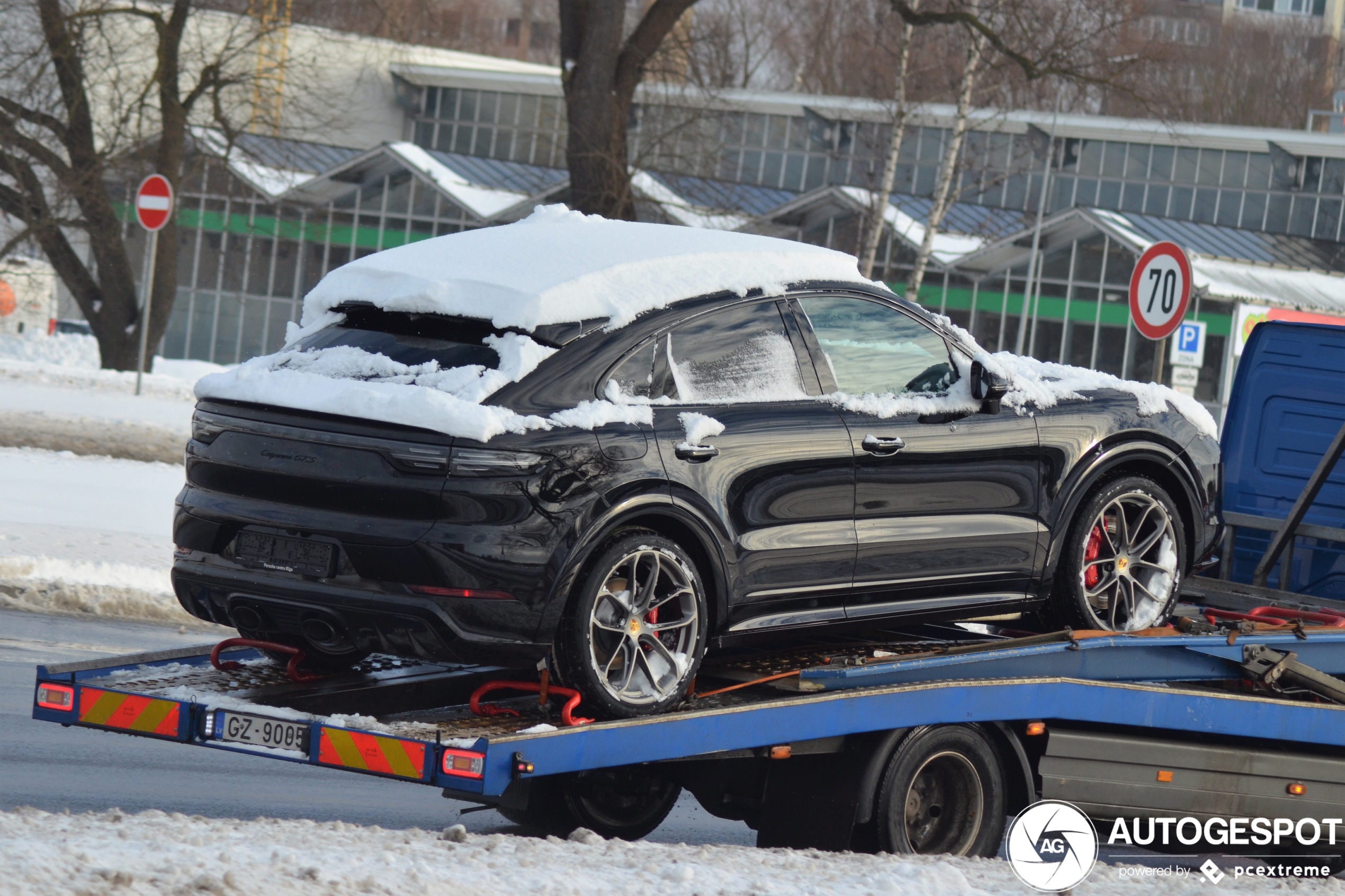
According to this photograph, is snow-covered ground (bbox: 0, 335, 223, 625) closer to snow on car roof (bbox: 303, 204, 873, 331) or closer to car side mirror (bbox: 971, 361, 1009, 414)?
snow on car roof (bbox: 303, 204, 873, 331)

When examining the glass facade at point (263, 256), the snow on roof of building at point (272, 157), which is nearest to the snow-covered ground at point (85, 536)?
the snow on roof of building at point (272, 157)

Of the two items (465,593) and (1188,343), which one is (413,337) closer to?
(465,593)

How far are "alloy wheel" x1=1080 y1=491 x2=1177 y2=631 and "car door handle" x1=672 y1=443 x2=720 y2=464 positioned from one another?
217 cm

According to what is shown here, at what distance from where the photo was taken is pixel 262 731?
504 centimetres

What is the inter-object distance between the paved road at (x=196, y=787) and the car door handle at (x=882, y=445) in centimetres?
202

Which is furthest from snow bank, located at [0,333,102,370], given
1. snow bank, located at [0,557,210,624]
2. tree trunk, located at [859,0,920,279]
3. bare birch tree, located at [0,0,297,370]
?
snow bank, located at [0,557,210,624]

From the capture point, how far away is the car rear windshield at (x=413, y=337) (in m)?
5.30

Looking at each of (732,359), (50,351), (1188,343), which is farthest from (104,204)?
(732,359)

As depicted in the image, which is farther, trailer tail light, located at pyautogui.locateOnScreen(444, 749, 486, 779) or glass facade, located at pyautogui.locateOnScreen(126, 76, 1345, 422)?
glass facade, located at pyautogui.locateOnScreen(126, 76, 1345, 422)

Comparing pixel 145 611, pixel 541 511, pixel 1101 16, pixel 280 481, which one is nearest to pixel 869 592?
pixel 541 511

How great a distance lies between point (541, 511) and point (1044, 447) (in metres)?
2.55

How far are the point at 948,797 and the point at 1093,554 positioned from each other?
1.43 meters

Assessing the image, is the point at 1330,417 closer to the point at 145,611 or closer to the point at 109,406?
the point at 145,611

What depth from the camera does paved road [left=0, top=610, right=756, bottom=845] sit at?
6387mm
